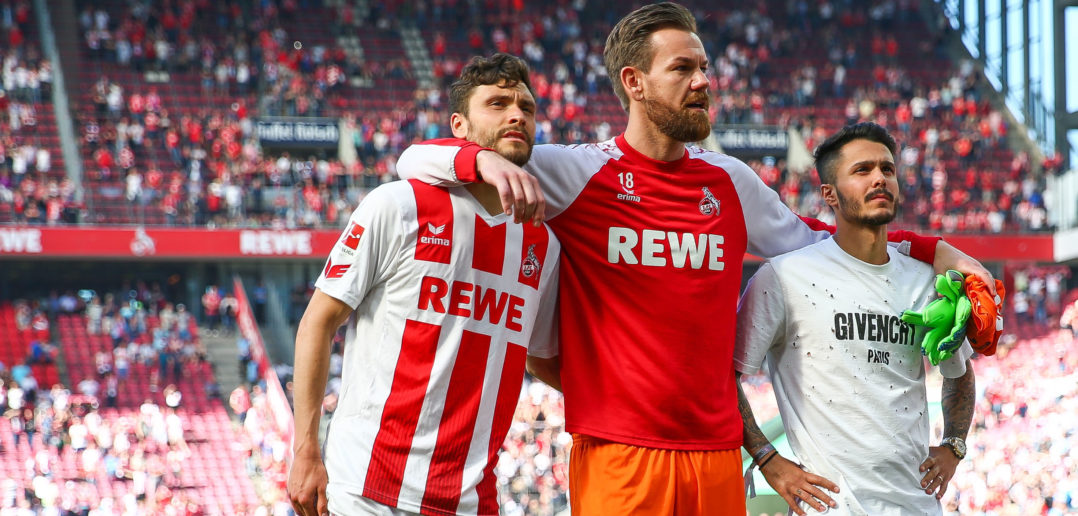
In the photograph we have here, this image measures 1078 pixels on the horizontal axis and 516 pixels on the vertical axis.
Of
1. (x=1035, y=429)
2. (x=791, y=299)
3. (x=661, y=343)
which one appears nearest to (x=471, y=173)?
(x=661, y=343)

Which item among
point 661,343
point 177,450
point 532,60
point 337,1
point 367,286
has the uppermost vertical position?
point 337,1

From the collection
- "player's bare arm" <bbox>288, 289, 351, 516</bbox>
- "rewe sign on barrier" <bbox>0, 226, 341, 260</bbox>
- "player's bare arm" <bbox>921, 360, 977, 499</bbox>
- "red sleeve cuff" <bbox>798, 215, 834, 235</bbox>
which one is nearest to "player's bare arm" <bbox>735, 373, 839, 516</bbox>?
"player's bare arm" <bbox>921, 360, 977, 499</bbox>

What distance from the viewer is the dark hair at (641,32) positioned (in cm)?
358

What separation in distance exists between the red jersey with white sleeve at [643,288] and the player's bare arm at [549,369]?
0.53 feet

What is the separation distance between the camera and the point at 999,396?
56.9 feet

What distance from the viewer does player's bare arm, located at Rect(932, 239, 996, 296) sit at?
3631mm

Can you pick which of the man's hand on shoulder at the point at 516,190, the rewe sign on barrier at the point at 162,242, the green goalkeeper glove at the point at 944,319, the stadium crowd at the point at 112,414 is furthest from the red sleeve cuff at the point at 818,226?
the rewe sign on barrier at the point at 162,242

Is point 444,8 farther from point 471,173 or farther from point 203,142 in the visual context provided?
point 471,173

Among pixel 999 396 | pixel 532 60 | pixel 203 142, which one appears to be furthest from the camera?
pixel 532 60

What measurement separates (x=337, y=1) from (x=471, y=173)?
29367 mm

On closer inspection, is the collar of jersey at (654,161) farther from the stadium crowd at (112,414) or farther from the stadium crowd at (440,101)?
the stadium crowd at (440,101)

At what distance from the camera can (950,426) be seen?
152 inches

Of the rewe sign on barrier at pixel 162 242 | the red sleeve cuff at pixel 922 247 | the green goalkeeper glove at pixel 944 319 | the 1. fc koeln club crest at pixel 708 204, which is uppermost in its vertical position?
the 1. fc koeln club crest at pixel 708 204

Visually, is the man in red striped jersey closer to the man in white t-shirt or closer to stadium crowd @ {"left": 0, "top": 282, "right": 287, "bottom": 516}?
the man in white t-shirt
